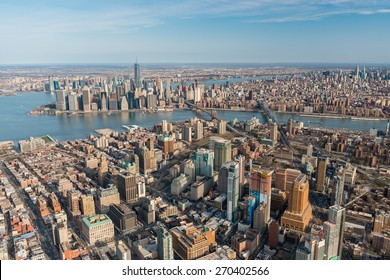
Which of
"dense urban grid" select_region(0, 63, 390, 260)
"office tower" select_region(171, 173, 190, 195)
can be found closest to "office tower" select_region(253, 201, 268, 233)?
"dense urban grid" select_region(0, 63, 390, 260)

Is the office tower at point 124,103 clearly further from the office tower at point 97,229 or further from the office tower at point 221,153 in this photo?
the office tower at point 97,229

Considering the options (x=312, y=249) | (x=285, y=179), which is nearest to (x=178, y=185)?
(x=285, y=179)

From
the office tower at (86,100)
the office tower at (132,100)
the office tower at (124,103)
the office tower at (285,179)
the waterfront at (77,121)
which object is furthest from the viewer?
the office tower at (132,100)

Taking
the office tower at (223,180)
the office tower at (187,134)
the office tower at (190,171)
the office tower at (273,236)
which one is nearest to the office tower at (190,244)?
the office tower at (273,236)

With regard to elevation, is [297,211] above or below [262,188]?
below

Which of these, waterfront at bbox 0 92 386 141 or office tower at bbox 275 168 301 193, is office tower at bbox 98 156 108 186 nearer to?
office tower at bbox 275 168 301 193

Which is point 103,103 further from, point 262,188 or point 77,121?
point 262,188
